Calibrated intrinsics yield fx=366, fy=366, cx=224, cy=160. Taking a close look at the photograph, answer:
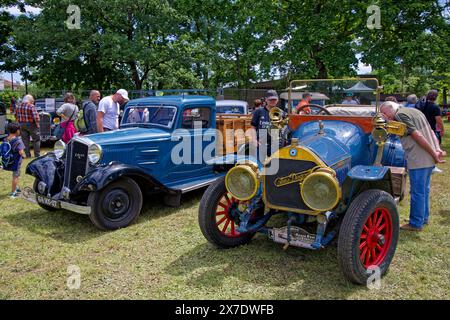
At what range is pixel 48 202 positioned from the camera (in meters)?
4.59

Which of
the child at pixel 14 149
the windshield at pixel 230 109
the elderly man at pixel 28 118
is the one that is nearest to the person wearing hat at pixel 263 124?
the child at pixel 14 149

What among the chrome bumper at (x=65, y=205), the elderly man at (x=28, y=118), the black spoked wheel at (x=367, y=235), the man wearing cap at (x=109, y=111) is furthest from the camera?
the elderly man at (x=28, y=118)

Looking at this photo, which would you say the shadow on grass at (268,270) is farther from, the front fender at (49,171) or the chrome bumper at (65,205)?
the front fender at (49,171)

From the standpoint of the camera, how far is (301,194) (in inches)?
124

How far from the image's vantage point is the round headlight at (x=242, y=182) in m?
3.38

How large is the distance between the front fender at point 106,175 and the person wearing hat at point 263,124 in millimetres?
1671

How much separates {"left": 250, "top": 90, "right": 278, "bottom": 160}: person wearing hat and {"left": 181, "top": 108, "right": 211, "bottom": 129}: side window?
0.76 metres

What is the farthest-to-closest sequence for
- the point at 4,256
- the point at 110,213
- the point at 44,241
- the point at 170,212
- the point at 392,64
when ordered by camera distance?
Answer: the point at 392,64 → the point at 170,212 → the point at 110,213 → the point at 44,241 → the point at 4,256

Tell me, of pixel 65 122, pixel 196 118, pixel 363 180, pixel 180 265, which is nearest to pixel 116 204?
pixel 180 265

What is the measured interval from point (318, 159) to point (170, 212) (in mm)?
2712

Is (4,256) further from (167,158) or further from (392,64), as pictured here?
(392,64)

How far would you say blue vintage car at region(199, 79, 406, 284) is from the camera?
9.88ft

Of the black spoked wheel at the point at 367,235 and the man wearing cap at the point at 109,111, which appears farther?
the man wearing cap at the point at 109,111

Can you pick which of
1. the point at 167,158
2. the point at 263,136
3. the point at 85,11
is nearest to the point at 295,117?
the point at 263,136
